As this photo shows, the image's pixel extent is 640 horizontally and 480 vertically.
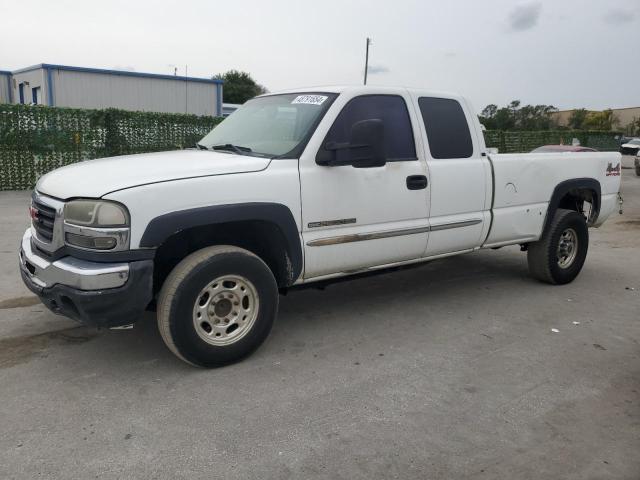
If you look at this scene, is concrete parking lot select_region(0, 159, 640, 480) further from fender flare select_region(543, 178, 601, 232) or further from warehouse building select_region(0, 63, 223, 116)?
warehouse building select_region(0, 63, 223, 116)

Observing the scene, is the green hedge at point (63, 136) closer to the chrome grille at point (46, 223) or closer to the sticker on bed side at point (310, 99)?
the sticker on bed side at point (310, 99)

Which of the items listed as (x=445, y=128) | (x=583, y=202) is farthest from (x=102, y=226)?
(x=583, y=202)

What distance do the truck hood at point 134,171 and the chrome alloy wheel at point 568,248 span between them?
151 inches

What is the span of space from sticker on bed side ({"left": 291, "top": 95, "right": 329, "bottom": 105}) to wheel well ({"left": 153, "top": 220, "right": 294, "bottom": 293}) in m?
1.12

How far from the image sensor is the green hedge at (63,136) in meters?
12.6

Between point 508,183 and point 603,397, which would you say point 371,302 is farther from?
point 603,397

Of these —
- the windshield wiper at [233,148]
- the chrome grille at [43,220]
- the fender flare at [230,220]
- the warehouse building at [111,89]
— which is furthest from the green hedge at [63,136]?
the warehouse building at [111,89]

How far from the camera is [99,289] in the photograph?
3.28 m

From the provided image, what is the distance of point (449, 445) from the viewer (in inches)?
A: 117

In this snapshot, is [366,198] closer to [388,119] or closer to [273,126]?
[388,119]

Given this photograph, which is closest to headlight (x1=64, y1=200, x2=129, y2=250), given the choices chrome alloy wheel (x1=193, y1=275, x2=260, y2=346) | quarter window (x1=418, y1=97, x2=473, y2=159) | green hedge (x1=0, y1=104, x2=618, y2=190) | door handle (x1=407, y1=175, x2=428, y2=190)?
chrome alloy wheel (x1=193, y1=275, x2=260, y2=346)

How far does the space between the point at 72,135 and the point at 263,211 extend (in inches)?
444

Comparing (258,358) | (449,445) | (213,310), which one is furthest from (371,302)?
(449,445)

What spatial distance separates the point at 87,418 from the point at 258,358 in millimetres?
1239
